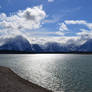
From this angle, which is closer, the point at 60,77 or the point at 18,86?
the point at 18,86

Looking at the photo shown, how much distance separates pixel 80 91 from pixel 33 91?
36.3 feet

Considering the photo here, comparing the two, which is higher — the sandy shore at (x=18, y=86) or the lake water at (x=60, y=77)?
the sandy shore at (x=18, y=86)

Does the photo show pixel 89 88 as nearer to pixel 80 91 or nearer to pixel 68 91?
pixel 80 91

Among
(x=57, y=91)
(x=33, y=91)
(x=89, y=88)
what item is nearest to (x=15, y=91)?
(x=33, y=91)

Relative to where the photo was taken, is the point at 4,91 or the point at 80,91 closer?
the point at 4,91

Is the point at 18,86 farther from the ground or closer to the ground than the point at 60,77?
farther from the ground

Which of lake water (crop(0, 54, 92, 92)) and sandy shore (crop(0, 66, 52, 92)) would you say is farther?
lake water (crop(0, 54, 92, 92))

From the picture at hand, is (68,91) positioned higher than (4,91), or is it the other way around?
(4,91)

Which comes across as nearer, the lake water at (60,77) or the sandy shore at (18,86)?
the sandy shore at (18,86)

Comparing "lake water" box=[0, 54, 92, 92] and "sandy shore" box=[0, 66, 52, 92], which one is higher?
"sandy shore" box=[0, 66, 52, 92]

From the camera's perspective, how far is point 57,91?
96.1 feet

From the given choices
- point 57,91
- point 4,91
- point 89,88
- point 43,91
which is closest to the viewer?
point 4,91

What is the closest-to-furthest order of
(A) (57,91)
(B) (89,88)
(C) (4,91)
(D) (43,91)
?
(C) (4,91) < (D) (43,91) < (A) (57,91) < (B) (89,88)

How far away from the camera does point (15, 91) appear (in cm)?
2478
